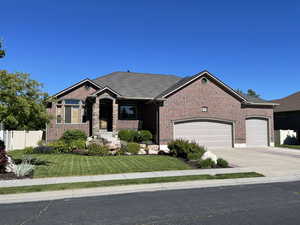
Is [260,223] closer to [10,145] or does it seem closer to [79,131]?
[79,131]

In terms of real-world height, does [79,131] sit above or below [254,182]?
above

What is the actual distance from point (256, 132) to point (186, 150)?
12.6 m

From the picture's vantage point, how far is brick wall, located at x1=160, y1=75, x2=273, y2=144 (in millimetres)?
20906

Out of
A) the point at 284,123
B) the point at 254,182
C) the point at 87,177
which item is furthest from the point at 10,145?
the point at 284,123

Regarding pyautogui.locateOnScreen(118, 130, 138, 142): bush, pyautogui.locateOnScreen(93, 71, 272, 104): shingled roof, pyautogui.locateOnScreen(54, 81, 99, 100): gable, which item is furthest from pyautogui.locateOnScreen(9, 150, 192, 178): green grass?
pyautogui.locateOnScreen(54, 81, 99, 100): gable

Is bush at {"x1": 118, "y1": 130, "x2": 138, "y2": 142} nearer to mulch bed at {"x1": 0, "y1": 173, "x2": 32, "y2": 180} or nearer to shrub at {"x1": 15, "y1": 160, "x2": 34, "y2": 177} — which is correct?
shrub at {"x1": 15, "y1": 160, "x2": 34, "y2": 177}

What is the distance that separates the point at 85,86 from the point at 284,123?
25.9 metres

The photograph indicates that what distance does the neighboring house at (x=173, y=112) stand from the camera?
68.9 feet

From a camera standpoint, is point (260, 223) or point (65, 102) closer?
point (260, 223)

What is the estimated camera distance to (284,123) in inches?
1194

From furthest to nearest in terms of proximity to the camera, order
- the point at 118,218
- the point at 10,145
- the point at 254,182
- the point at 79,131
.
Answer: the point at 79,131
the point at 10,145
the point at 254,182
the point at 118,218

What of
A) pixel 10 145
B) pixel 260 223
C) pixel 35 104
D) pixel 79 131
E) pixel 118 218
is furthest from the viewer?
pixel 79 131

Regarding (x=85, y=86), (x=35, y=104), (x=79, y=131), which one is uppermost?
(x=85, y=86)

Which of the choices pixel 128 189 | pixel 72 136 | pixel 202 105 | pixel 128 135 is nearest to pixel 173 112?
pixel 202 105
